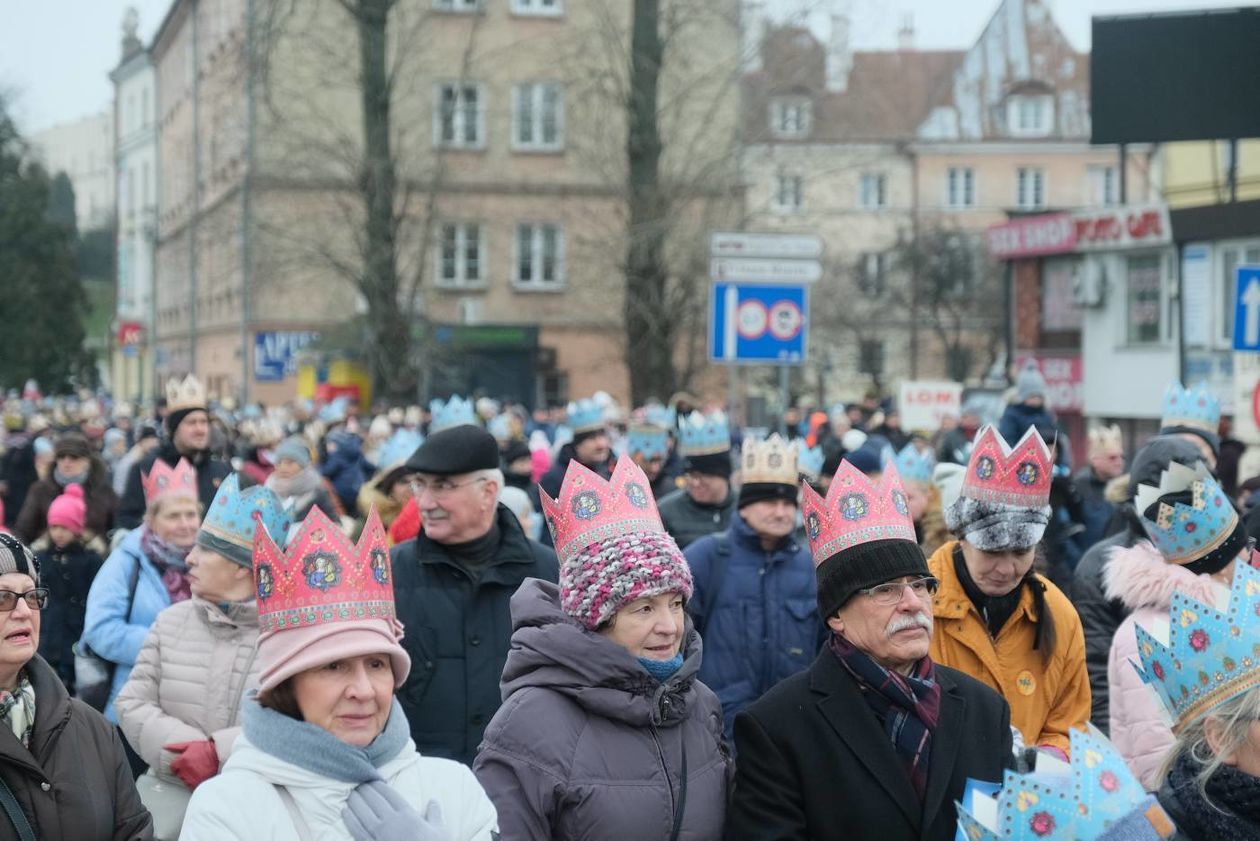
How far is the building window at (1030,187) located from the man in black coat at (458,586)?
214 feet

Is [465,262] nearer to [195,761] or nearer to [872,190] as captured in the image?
[872,190]

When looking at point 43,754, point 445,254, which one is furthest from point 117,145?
point 43,754

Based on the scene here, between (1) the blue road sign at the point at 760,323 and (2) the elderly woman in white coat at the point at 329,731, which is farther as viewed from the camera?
(1) the blue road sign at the point at 760,323

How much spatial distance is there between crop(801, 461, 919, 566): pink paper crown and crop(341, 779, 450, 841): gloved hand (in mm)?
1326

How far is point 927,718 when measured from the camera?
14.0ft

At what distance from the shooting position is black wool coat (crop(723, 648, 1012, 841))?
163 inches

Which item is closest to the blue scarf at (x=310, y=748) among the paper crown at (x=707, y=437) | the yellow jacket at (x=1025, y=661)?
the yellow jacket at (x=1025, y=661)

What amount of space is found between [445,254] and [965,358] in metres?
17.5

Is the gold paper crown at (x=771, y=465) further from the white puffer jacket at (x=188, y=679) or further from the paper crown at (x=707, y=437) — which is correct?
the white puffer jacket at (x=188, y=679)

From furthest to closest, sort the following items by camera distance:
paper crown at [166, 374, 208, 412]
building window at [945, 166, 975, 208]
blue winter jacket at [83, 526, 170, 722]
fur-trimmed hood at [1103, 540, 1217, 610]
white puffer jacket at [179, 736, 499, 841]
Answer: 1. building window at [945, 166, 975, 208]
2. paper crown at [166, 374, 208, 412]
3. blue winter jacket at [83, 526, 170, 722]
4. fur-trimmed hood at [1103, 540, 1217, 610]
5. white puffer jacket at [179, 736, 499, 841]

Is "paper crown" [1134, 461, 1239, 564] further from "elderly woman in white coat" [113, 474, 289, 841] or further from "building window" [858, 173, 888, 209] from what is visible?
"building window" [858, 173, 888, 209]

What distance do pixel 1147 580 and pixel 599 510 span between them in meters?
2.32

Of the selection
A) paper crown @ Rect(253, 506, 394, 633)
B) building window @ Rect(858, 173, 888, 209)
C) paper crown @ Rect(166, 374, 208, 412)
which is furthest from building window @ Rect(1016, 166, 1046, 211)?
paper crown @ Rect(253, 506, 394, 633)

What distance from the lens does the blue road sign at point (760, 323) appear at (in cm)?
1302
